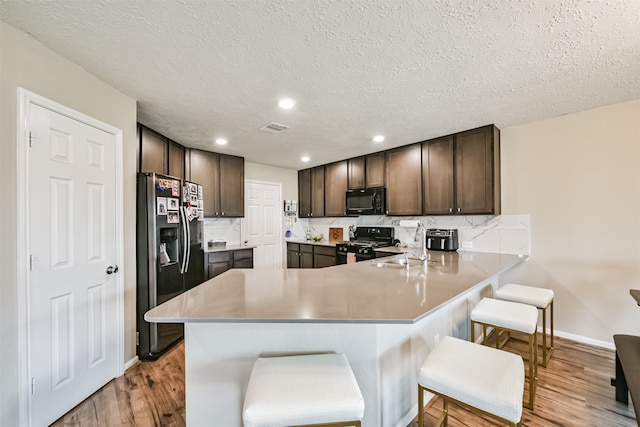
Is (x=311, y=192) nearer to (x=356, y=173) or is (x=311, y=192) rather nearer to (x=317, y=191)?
(x=317, y=191)

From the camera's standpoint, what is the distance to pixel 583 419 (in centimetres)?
173

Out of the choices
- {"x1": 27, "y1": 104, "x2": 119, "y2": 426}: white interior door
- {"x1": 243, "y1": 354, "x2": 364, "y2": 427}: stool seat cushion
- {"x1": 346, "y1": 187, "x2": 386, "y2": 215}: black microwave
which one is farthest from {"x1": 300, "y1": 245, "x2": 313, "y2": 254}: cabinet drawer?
{"x1": 243, "y1": 354, "x2": 364, "y2": 427}: stool seat cushion

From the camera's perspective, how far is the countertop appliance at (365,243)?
398 centimetres

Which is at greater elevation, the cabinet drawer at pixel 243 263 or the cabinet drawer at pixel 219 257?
the cabinet drawer at pixel 219 257

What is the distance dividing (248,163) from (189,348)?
3.97 metres

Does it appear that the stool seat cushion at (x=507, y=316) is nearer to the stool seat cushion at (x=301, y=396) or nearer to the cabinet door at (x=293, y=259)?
the stool seat cushion at (x=301, y=396)

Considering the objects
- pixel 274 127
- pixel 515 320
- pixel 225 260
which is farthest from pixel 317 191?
pixel 515 320

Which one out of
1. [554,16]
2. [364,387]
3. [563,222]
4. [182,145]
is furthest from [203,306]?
[563,222]

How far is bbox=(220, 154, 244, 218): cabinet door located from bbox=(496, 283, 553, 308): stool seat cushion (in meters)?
3.74

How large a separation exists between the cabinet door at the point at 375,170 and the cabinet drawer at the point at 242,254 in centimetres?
222

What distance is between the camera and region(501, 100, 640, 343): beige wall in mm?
2508

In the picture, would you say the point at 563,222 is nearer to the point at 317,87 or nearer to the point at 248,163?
the point at 317,87

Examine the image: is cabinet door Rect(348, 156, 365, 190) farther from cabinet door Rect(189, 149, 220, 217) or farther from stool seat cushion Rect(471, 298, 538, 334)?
stool seat cushion Rect(471, 298, 538, 334)

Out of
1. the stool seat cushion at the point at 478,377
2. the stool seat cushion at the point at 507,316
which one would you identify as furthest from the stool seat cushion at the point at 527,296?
the stool seat cushion at the point at 478,377
